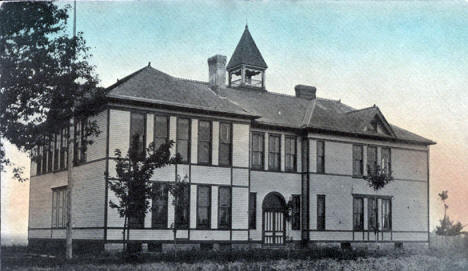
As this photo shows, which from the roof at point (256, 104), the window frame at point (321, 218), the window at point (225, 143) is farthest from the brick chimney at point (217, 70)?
the window frame at point (321, 218)

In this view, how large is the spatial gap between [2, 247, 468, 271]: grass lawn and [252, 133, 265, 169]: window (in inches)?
253

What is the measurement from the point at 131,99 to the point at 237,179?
720 cm

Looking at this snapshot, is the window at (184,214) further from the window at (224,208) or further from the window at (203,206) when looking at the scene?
the window at (224,208)

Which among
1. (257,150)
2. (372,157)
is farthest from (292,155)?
(372,157)

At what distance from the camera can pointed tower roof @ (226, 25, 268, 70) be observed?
1692 inches

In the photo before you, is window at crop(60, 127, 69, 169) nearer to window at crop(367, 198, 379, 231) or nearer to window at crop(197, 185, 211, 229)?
window at crop(197, 185, 211, 229)

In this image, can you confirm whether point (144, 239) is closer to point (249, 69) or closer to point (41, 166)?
point (41, 166)

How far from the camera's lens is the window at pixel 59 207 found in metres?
34.9

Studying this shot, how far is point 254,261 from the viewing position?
27.1m

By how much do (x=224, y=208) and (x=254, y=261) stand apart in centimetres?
673

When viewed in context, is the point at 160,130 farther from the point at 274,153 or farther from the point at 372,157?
the point at 372,157

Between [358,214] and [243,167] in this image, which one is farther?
[358,214]

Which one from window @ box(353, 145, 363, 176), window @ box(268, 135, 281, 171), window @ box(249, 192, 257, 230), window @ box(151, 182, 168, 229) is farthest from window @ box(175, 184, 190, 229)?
window @ box(353, 145, 363, 176)

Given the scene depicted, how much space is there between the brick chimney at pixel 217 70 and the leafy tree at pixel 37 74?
10.2m
